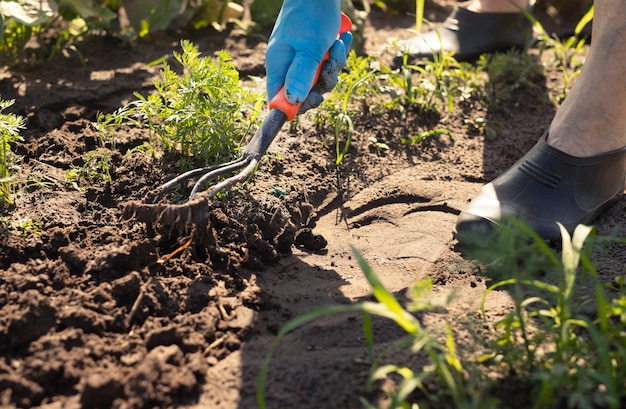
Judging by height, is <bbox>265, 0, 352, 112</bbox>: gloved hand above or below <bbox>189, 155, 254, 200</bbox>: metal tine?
above

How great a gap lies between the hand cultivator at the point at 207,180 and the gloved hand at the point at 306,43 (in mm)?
62

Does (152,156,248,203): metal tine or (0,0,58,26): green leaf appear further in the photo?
(0,0,58,26): green leaf

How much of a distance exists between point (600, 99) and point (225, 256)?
56.8 inches

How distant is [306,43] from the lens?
2502 millimetres

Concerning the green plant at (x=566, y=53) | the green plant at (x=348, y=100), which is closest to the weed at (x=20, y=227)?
the green plant at (x=348, y=100)

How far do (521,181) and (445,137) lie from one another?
70 centimetres

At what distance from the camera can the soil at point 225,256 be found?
1.79 meters

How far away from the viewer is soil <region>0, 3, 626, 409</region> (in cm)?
179

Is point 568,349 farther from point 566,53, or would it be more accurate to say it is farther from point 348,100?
point 566,53

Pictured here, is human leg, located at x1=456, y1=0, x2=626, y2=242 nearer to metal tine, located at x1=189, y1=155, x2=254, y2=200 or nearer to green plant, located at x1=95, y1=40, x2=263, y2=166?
metal tine, located at x1=189, y1=155, x2=254, y2=200

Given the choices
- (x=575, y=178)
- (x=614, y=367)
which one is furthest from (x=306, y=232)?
(x=614, y=367)

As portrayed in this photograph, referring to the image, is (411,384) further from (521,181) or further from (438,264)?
(521,181)

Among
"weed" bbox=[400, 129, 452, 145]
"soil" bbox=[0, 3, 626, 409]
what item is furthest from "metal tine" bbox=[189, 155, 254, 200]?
"weed" bbox=[400, 129, 452, 145]

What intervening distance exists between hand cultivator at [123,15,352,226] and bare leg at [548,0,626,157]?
929mm
